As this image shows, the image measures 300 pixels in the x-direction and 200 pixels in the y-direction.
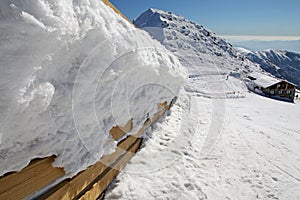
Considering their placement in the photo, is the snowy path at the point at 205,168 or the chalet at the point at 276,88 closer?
the snowy path at the point at 205,168

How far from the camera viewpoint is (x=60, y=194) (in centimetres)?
149

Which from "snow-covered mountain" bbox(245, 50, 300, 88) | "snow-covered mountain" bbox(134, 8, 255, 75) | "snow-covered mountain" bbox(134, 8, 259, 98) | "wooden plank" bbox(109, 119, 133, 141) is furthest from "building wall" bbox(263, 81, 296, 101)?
"snow-covered mountain" bbox(245, 50, 300, 88)

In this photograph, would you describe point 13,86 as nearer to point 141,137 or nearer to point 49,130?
point 49,130

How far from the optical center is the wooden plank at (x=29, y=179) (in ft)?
3.59

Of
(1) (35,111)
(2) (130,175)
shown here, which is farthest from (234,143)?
(1) (35,111)

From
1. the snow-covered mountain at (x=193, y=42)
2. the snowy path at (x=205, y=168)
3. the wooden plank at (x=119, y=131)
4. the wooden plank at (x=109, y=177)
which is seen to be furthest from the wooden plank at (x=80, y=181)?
the snow-covered mountain at (x=193, y=42)

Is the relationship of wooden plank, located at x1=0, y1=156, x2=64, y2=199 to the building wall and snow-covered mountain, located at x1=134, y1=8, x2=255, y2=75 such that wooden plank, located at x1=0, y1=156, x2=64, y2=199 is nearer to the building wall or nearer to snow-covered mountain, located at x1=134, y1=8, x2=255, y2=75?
the building wall

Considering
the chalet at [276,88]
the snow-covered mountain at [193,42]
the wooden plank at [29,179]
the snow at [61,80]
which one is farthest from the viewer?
the snow-covered mountain at [193,42]

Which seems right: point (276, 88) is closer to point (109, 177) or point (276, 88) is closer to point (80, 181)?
point (109, 177)

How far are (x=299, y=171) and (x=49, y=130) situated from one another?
15.9ft

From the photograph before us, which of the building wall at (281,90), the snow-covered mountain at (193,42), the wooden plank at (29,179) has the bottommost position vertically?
the wooden plank at (29,179)

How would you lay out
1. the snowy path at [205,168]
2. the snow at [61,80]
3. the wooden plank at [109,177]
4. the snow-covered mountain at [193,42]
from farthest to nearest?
1. the snow-covered mountain at [193,42]
2. the snowy path at [205,168]
3. the wooden plank at [109,177]
4. the snow at [61,80]

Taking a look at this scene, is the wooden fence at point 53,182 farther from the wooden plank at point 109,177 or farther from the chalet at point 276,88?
the chalet at point 276,88

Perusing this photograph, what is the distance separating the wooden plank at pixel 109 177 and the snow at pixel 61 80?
536mm
